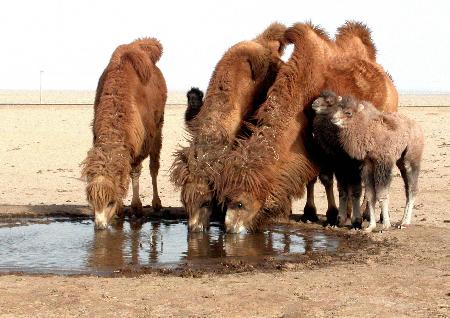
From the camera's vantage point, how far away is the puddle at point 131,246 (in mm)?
8461

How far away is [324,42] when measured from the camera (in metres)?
11.8

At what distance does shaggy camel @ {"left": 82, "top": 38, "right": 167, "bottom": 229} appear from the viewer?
10547mm

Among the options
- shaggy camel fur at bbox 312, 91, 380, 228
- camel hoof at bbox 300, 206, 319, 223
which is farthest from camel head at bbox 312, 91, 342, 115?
camel hoof at bbox 300, 206, 319, 223

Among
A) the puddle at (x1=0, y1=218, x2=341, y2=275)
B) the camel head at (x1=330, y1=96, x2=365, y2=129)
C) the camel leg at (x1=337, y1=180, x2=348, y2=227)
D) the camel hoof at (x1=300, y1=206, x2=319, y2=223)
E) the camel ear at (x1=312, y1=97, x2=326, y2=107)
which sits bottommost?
the puddle at (x1=0, y1=218, x2=341, y2=275)

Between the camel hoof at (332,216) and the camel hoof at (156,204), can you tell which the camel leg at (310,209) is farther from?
the camel hoof at (156,204)

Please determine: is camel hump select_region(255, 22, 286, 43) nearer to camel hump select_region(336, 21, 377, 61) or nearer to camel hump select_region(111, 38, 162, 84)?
camel hump select_region(336, 21, 377, 61)

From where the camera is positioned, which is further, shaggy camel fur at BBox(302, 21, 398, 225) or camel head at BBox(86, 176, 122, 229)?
shaggy camel fur at BBox(302, 21, 398, 225)

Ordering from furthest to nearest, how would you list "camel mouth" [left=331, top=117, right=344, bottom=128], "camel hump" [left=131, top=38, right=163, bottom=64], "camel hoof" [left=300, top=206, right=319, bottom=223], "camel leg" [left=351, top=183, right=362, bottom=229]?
"camel hump" [left=131, top=38, right=163, bottom=64], "camel hoof" [left=300, top=206, right=319, bottom=223], "camel leg" [left=351, top=183, right=362, bottom=229], "camel mouth" [left=331, top=117, right=344, bottom=128]

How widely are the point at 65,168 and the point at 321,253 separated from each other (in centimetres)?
1197

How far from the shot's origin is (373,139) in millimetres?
10281

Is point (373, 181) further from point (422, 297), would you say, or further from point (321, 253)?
point (422, 297)

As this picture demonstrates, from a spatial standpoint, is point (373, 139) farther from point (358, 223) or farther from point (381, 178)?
point (358, 223)

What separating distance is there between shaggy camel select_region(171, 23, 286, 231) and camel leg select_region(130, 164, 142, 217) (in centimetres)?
148

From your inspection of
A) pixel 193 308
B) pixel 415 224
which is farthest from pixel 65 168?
pixel 193 308
